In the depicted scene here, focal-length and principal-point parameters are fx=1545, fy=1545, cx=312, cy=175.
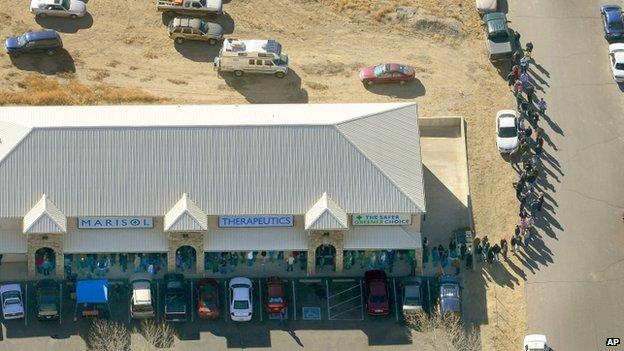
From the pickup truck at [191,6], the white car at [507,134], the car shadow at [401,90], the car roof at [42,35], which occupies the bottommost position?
the white car at [507,134]

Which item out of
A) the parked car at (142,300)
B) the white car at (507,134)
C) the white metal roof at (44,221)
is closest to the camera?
the white metal roof at (44,221)

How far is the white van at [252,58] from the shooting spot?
119750mm

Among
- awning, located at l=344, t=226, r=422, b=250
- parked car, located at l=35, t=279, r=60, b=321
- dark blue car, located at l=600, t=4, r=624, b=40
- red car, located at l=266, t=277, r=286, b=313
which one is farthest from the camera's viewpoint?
dark blue car, located at l=600, t=4, r=624, b=40

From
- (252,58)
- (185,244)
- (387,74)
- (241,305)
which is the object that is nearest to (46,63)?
(252,58)

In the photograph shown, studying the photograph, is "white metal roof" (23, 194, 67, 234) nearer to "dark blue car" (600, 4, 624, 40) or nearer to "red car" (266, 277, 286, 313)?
"red car" (266, 277, 286, 313)

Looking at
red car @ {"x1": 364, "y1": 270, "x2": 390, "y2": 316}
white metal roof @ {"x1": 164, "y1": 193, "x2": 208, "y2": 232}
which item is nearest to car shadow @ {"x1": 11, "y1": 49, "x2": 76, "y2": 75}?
white metal roof @ {"x1": 164, "y1": 193, "x2": 208, "y2": 232}

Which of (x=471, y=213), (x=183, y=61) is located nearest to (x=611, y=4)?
(x=471, y=213)

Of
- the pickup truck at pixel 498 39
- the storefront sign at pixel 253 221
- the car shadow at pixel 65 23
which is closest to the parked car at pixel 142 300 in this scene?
the storefront sign at pixel 253 221

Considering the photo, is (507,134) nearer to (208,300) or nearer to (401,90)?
(401,90)

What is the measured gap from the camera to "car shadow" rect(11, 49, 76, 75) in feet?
398

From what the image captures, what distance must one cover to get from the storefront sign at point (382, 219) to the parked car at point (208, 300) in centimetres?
1083

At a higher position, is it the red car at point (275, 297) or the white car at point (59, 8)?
the white car at point (59, 8)

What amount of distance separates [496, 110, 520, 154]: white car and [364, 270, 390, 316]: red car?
1582 cm

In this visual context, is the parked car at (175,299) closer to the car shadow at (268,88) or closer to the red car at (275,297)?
the red car at (275,297)
